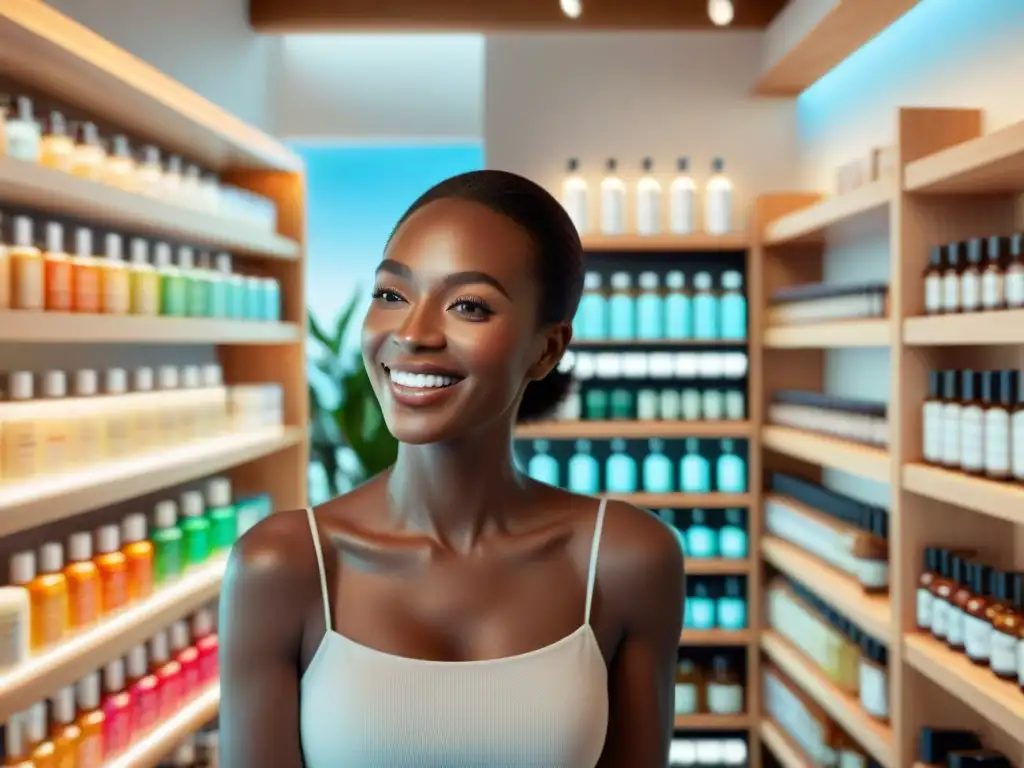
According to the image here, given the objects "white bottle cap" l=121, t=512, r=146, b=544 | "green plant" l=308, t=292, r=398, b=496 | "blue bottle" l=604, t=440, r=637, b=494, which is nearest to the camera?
"white bottle cap" l=121, t=512, r=146, b=544

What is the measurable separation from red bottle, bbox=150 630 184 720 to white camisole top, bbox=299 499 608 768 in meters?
1.91

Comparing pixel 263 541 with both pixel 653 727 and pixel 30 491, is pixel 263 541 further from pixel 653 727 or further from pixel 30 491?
pixel 30 491

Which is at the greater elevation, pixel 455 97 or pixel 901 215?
pixel 455 97

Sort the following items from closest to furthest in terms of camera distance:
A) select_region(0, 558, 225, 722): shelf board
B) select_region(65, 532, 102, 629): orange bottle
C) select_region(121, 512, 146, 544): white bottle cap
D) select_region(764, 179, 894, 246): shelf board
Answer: select_region(0, 558, 225, 722): shelf board, select_region(65, 532, 102, 629): orange bottle, select_region(121, 512, 146, 544): white bottle cap, select_region(764, 179, 894, 246): shelf board

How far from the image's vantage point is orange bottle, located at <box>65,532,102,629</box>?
2.30 meters

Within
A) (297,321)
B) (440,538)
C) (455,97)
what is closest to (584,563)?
(440,538)

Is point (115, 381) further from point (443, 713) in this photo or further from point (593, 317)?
point (593, 317)

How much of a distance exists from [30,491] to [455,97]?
3.53 m

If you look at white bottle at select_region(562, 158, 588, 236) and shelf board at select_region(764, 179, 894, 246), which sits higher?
white bottle at select_region(562, 158, 588, 236)

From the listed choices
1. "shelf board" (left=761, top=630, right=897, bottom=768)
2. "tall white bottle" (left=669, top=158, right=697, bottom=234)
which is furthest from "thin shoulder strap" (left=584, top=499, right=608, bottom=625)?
"tall white bottle" (left=669, top=158, right=697, bottom=234)

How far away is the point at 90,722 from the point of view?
2.36 metres

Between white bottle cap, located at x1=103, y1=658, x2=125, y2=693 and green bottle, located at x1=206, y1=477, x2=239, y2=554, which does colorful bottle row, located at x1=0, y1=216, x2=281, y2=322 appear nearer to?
green bottle, located at x1=206, y1=477, x2=239, y2=554

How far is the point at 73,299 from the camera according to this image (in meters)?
2.25

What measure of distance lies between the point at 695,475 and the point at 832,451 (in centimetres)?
108
